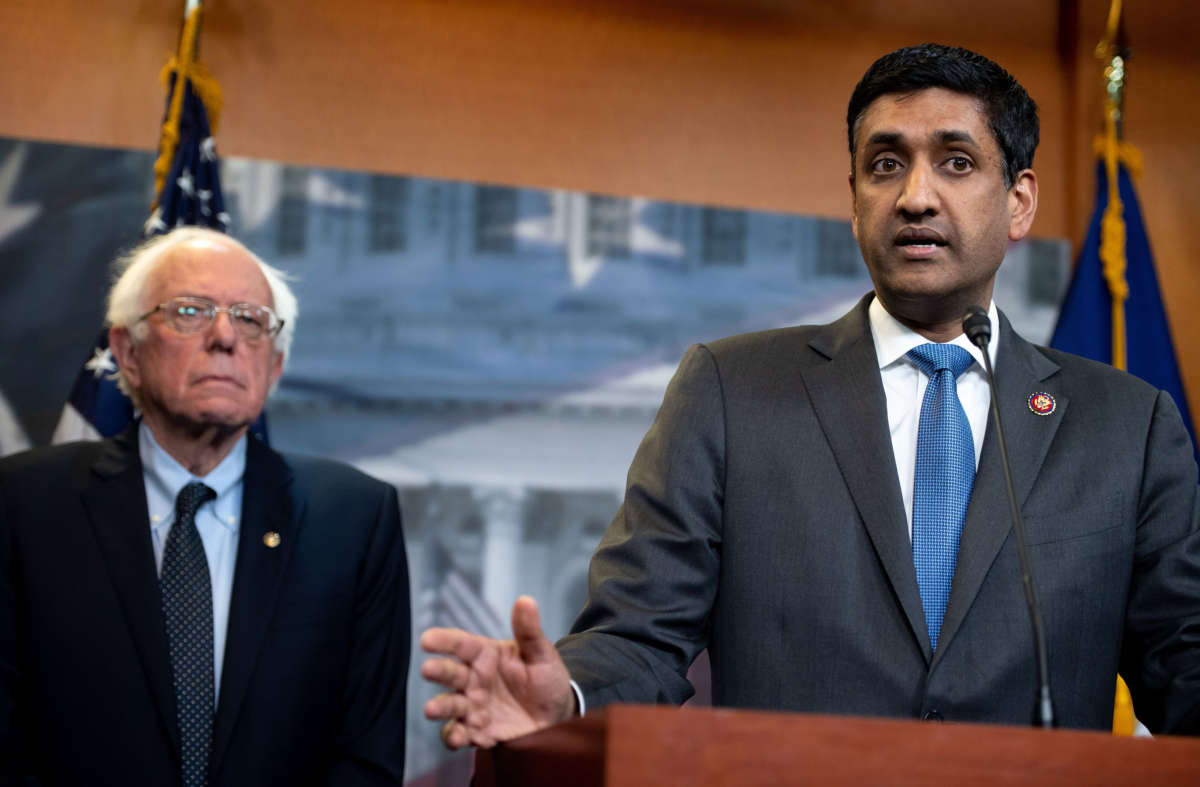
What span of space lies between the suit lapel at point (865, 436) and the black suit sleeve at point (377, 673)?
1176mm

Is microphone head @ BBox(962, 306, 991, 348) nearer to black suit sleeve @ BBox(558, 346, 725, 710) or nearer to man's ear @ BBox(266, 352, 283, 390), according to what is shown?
black suit sleeve @ BBox(558, 346, 725, 710)

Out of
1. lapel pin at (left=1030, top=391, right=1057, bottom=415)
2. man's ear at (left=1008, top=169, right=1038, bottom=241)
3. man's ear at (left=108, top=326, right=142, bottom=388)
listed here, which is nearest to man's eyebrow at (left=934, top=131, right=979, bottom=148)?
man's ear at (left=1008, top=169, right=1038, bottom=241)

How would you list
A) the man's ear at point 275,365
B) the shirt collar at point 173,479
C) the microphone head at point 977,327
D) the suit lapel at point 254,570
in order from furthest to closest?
the man's ear at point 275,365 < the shirt collar at point 173,479 < the suit lapel at point 254,570 < the microphone head at point 977,327

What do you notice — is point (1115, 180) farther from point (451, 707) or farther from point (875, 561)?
point (451, 707)

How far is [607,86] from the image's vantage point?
13.6ft

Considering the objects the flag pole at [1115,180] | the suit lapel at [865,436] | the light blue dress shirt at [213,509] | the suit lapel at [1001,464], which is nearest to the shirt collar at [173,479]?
the light blue dress shirt at [213,509]

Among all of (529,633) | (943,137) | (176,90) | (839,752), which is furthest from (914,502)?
(176,90)

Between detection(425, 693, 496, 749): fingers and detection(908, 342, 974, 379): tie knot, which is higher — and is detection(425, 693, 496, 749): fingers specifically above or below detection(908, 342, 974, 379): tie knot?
below

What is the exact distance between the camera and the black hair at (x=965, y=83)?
1851 mm

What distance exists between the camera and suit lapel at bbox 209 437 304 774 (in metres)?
2.35

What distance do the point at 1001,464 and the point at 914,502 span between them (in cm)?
13

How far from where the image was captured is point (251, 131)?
3.84 m

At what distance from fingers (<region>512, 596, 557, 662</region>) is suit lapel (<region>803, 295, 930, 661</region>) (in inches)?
22.1

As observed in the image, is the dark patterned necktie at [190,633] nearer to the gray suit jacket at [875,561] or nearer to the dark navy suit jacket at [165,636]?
the dark navy suit jacket at [165,636]
